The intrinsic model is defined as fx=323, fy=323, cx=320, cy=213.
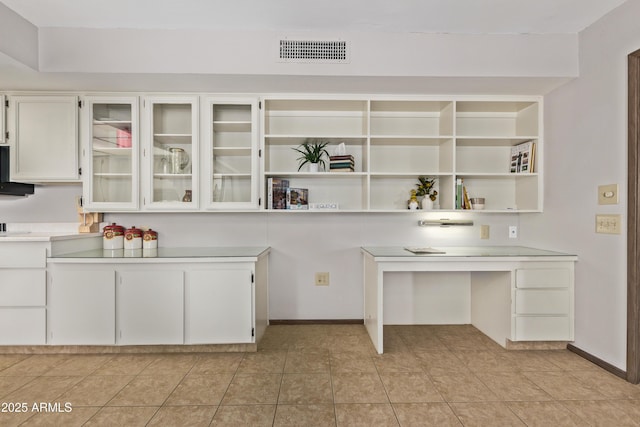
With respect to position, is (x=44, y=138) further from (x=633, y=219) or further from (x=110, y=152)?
(x=633, y=219)

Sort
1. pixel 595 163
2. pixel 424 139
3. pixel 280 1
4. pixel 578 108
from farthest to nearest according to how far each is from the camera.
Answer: pixel 424 139
pixel 578 108
pixel 595 163
pixel 280 1

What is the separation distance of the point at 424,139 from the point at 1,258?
11.5 feet

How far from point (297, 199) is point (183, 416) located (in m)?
1.79

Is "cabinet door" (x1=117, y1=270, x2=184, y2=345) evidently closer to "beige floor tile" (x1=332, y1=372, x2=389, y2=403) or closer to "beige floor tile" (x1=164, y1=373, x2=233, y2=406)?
"beige floor tile" (x1=164, y1=373, x2=233, y2=406)

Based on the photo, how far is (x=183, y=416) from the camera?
171cm

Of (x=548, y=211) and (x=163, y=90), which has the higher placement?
(x=163, y=90)

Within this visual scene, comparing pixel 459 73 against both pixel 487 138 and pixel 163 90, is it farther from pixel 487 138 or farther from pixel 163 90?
pixel 163 90

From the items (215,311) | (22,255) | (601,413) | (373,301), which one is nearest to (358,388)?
(373,301)

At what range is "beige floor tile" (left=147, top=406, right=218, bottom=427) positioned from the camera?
165 cm

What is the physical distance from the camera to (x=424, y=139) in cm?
296

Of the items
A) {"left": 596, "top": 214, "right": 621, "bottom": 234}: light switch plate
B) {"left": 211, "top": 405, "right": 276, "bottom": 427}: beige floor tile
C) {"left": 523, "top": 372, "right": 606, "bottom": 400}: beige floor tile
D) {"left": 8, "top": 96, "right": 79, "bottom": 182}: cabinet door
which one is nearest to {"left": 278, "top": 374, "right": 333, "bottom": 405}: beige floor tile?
{"left": 211, "top": 405, "right": 276, "bottom": 427}: beige floor tile

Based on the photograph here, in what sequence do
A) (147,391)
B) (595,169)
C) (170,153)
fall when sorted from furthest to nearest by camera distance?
1. (170,153)
2. (595,169)
3. (147,391)

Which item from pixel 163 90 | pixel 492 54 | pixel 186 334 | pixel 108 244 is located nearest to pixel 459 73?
pixel 492 54

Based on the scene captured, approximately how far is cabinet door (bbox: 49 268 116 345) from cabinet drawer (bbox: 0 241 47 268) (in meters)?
0.14
